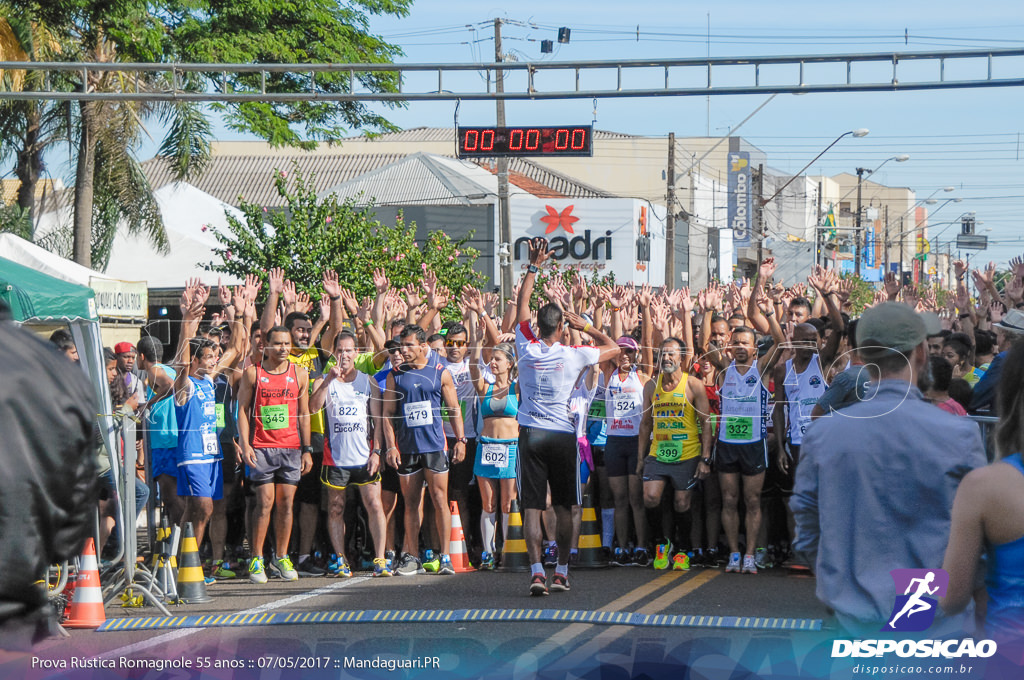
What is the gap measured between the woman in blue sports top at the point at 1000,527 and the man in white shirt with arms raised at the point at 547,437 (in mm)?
6209

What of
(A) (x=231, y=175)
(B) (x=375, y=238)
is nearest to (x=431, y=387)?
(B) (x=375, y=238)

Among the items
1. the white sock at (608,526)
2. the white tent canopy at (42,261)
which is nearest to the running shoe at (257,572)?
the white sock at (608,526)

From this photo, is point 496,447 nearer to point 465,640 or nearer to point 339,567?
point 339,567

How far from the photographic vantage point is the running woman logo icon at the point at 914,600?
388cm

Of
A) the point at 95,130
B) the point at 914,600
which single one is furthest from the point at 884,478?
the point at 95,130

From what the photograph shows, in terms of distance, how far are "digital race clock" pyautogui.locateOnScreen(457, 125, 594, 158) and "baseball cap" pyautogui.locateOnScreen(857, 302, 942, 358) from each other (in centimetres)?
1293

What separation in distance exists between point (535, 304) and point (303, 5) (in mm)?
11092

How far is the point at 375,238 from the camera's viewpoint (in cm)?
2422

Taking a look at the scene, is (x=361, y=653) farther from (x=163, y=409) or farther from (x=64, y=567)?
(x=163, y=409)

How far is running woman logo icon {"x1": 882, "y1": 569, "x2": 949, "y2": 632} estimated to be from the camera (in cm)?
388

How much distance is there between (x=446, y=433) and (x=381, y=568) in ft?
4.75

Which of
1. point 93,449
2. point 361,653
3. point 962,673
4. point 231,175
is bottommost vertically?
point 361,653

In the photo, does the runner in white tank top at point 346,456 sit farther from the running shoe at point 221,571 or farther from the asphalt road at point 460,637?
the running shoe at point 221,571

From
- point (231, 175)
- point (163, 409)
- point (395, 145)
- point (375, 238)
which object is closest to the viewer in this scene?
point (163, 409)
